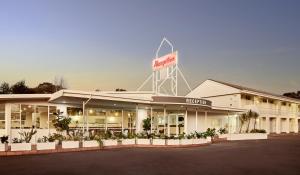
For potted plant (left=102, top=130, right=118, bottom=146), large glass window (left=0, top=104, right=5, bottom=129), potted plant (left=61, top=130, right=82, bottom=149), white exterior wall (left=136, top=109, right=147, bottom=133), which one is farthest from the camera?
white exterior wall (left=136, top=109, right=147, bottom=133)

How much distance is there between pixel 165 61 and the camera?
32219 mm

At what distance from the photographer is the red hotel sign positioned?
1230 inches

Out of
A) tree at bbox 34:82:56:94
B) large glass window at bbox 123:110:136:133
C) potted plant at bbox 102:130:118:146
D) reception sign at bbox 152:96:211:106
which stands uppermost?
tree at bbox 34:82:56:94

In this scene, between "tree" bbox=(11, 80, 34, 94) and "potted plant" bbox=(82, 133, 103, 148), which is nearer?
"potted plant" bbox=(82, 133, 103, 148)

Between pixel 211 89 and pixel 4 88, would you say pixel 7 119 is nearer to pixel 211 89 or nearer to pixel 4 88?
pixel 211 89

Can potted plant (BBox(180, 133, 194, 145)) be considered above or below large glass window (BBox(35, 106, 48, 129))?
below

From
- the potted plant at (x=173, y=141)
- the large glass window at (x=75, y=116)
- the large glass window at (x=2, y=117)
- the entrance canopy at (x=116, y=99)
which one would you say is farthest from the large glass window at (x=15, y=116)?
the potted plant at (x=173, y=141)

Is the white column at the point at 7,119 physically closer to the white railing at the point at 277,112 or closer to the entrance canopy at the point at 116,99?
the entrance canopy at the point at 116,99

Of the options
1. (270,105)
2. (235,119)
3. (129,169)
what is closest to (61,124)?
(129,169)

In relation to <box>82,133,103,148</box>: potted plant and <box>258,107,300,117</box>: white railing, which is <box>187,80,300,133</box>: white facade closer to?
<box>258,107,300,117</box>: white railing

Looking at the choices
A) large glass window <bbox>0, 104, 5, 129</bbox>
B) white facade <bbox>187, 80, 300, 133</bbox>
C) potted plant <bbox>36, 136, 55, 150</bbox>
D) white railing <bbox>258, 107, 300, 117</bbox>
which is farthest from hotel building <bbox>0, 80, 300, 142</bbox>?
white railing <bbox>258, 107, 300, 117</bbox>

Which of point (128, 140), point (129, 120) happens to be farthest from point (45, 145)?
point (129, 120)

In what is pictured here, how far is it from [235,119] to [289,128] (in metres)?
20.9

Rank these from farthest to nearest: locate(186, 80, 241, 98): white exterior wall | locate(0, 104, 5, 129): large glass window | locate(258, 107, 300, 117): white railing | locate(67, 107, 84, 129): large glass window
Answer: locate(258, 107, 300, 117): white railing, locate(186, 80, 241, 98): white exterior wall, locate(67, 107, 84, 129): large glass window, locate(0, 104, 5, 129): large glass window
